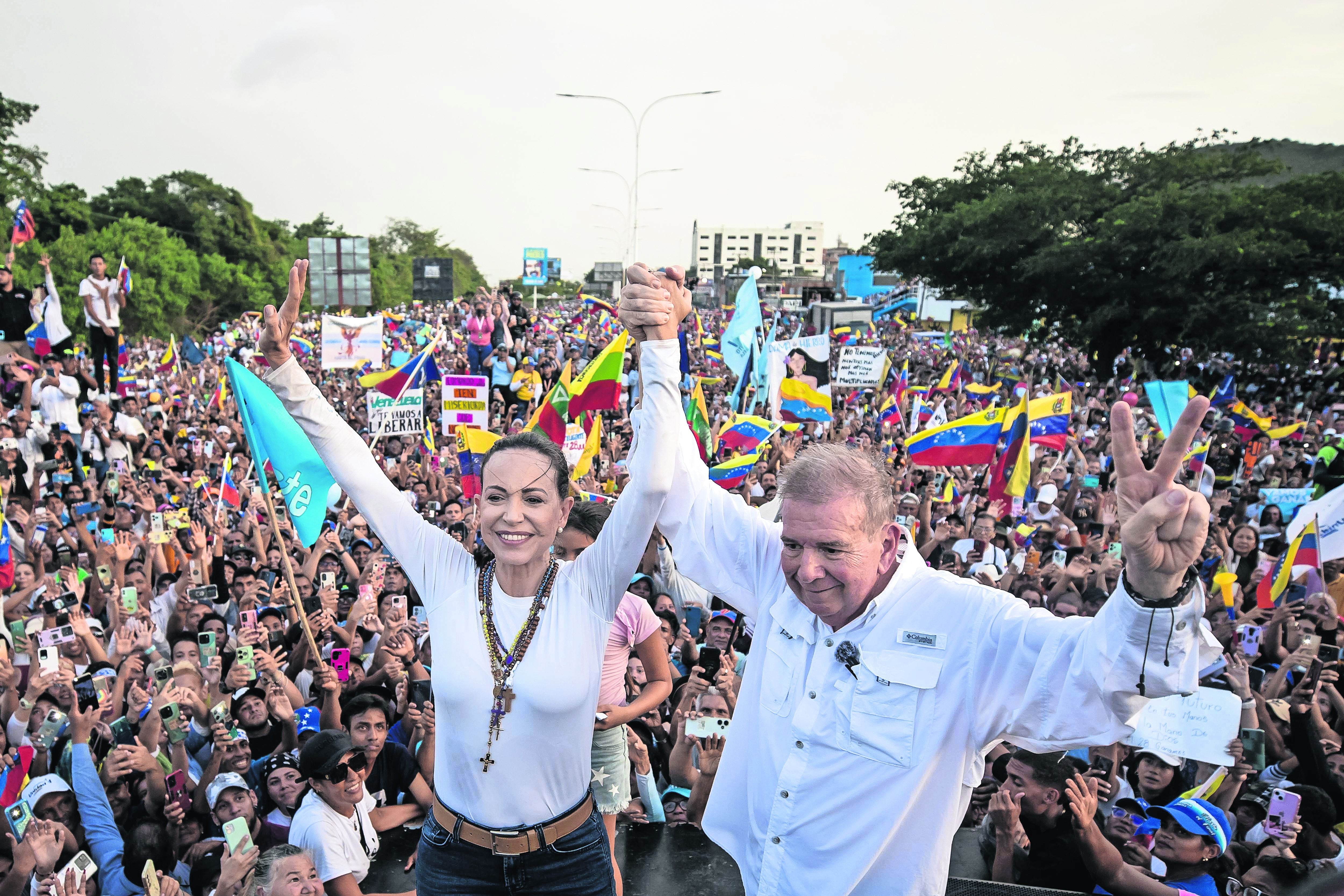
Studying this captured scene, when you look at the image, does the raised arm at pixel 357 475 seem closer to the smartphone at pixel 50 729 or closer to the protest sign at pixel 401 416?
the smartphone at pixel 50 729

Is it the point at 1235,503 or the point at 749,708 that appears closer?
the point at 749,708

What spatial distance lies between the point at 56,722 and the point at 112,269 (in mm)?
35839

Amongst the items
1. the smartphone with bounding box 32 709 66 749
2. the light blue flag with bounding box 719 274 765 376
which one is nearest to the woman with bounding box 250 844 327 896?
the smartphone with bounding box 32 709 66 749

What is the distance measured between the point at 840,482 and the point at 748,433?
8.08 metres

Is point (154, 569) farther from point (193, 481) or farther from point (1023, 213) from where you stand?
point (1023, 213)

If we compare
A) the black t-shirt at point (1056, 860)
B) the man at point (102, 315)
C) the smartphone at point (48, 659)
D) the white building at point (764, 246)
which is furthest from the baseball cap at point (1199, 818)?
the white building at point (764, 246)

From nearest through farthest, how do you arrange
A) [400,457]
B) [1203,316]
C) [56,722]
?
1. [56,722]
2. [400,457]
3. [1203,316]

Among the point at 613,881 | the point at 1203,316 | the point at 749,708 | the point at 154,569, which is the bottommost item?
the point at 154,569

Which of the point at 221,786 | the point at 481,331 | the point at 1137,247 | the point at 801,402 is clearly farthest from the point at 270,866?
the point at 1137,247

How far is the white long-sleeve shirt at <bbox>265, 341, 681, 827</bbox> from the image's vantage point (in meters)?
2.05

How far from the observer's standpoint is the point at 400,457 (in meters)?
11.9

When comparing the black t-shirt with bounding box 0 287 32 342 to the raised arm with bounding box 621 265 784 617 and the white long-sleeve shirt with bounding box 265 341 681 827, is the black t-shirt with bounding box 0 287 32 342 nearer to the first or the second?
the white long-sleeve shirt with bounding box 265 341 681 827

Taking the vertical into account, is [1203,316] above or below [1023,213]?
below

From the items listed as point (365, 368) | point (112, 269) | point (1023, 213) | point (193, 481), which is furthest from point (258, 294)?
point (193, 481)
